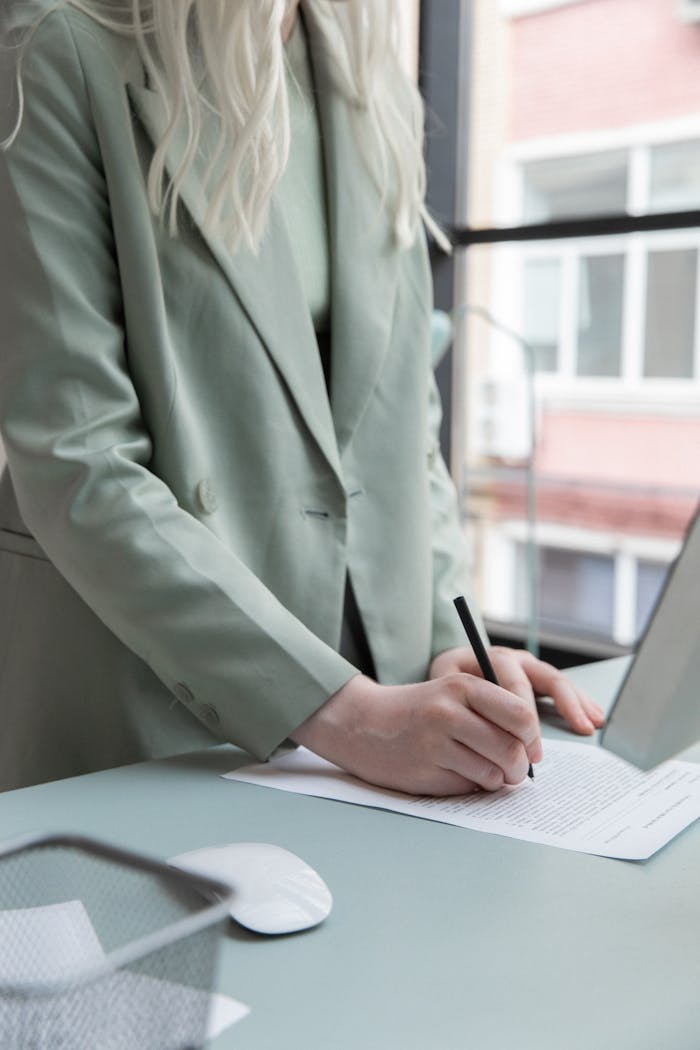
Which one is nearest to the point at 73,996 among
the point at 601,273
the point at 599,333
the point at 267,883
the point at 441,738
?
the point at 267,883

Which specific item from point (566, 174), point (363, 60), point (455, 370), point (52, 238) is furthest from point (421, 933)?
point (566, 174)

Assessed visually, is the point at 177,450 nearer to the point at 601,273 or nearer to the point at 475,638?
the point at 475,638

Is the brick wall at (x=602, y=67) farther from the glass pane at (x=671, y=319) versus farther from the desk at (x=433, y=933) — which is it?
the desk at (x=433, y=933)

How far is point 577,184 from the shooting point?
7426mm

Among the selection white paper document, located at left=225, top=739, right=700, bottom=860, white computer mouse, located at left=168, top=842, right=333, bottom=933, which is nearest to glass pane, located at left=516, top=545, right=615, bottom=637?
white paper document, located at left=225, top=739, right=700, bottom=860

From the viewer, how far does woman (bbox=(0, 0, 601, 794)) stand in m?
1.00

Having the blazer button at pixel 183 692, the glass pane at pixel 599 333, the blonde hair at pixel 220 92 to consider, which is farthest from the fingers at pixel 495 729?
the glass pane at pixel 599 333

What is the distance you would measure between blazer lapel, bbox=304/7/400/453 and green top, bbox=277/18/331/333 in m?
0.01

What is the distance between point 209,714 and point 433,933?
40 cm

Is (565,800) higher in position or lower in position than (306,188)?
lower

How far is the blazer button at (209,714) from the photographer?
1033 millimetres

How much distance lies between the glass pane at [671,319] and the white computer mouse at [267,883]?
6375mm

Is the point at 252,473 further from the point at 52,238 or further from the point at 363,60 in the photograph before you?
the point at 363,60

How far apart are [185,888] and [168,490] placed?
619 mm
